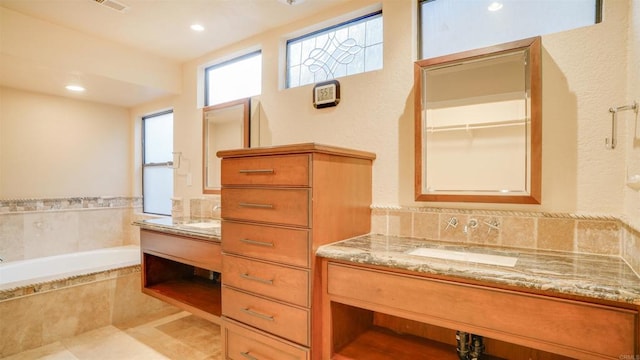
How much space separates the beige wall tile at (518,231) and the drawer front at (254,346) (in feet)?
3.58

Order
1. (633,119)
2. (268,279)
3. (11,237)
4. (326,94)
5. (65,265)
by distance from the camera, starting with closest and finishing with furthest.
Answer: (633,119) → (268,279) → (326,94) → (11,237) → (65,265)

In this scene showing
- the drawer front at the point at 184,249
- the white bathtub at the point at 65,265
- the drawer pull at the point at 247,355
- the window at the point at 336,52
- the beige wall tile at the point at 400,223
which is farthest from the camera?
the white bathtub at the point at 65,265

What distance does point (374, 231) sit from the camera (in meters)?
1.93

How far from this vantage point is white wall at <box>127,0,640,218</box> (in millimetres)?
1379

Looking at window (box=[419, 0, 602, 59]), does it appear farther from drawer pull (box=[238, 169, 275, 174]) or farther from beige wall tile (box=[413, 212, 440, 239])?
drawer pull (box=[238, 169, 275, 174])

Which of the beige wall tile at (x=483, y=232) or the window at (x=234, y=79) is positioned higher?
the window at (x=234, y=79)

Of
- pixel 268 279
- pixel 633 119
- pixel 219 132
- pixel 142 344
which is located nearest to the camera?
pixel 633 119

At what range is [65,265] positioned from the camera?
331cm

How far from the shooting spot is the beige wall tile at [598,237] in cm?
136

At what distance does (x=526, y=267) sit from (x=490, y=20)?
1267mm

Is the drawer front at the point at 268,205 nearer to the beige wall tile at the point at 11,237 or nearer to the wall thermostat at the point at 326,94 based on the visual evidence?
the wall thermostat at the point at 326,94

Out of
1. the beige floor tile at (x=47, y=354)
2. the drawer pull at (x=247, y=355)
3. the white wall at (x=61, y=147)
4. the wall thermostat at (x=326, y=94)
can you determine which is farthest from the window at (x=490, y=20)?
the white wall at (x=61, y=147)

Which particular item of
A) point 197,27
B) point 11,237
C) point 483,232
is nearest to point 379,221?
point 483,232

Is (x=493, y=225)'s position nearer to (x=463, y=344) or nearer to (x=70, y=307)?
(x=463, y=344)
